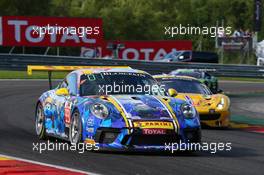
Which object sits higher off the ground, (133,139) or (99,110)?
(99,110)

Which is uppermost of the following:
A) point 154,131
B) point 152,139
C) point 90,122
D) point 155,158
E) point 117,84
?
point 117,84

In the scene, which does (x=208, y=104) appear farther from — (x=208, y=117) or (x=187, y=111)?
(x=187, y=111)

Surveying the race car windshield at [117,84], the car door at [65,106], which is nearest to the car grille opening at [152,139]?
the race car windshield at [117,84]

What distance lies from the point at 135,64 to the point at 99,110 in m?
24.3

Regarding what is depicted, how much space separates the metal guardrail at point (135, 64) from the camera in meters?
33.4

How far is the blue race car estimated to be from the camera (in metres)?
10.2

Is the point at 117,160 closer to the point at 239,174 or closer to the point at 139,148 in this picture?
the point at 139,148

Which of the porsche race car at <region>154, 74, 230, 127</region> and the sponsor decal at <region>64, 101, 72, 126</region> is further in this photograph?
the porsche race car at <region>154, 74, 230, 127</region>

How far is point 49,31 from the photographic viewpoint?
39.8 meters

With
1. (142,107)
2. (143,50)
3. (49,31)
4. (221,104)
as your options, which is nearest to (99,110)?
(142,107)

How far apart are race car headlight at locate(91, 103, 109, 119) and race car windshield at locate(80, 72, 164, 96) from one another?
27.2 inches

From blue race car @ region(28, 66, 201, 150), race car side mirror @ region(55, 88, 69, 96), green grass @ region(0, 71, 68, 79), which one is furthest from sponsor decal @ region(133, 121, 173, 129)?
green grass @ region(0, 71, 68, 79)

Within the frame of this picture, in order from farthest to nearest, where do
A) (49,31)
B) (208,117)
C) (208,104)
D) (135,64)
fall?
(49,31) < (135,64) < (208,104) < (208,117)

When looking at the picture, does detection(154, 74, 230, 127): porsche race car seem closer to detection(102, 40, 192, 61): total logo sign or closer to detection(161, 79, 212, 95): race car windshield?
detection(161, 79, 212, 95): race car windshield
